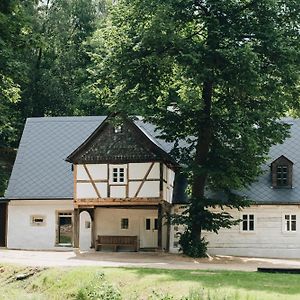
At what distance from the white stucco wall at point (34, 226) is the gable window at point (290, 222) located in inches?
426

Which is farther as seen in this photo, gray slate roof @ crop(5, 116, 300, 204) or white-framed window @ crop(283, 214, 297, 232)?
gray slate roof @ crop(5, 116, 300, 204)

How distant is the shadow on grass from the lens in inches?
753

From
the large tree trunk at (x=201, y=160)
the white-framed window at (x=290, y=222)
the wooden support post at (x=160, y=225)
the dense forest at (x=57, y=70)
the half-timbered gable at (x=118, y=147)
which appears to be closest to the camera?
the large tree trunk at (x=201, y=160)

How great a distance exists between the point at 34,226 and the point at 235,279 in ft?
56.0

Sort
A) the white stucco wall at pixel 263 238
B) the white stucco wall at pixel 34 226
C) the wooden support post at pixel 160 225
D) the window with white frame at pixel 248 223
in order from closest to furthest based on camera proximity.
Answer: the wooden support post at pixel 160 225 → the white stucco wall at pixel 263 238 → the window with white frame at pixel 248 223 → the white stucco wall at pixel 34 226

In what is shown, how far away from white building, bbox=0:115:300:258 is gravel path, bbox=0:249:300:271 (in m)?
1.75

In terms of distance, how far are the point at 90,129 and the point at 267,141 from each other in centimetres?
1352

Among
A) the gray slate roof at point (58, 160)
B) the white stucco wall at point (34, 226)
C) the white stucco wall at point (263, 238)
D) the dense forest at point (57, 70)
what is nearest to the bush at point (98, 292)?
the white stucco wall at point (263, 238)

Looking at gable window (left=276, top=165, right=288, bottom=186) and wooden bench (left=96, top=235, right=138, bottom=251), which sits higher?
gable window (left=276, top=165, right=288, bottom=186)

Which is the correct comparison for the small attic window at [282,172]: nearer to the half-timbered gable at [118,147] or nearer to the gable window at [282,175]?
the gable window at [282,175]

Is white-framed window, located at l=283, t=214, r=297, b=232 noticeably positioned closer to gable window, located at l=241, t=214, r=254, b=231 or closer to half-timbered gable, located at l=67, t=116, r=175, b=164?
gable window, located at l=241, t=214, r=254, b=231

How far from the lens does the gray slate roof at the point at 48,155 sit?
35781 mm

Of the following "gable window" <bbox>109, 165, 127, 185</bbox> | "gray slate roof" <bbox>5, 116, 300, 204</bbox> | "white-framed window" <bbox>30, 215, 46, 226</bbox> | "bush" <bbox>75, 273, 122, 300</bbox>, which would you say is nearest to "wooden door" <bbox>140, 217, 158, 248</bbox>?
"gable window" <bbox>109, 165, 127, 185</bbox>

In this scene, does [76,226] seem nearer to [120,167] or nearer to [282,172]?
[120,167]
